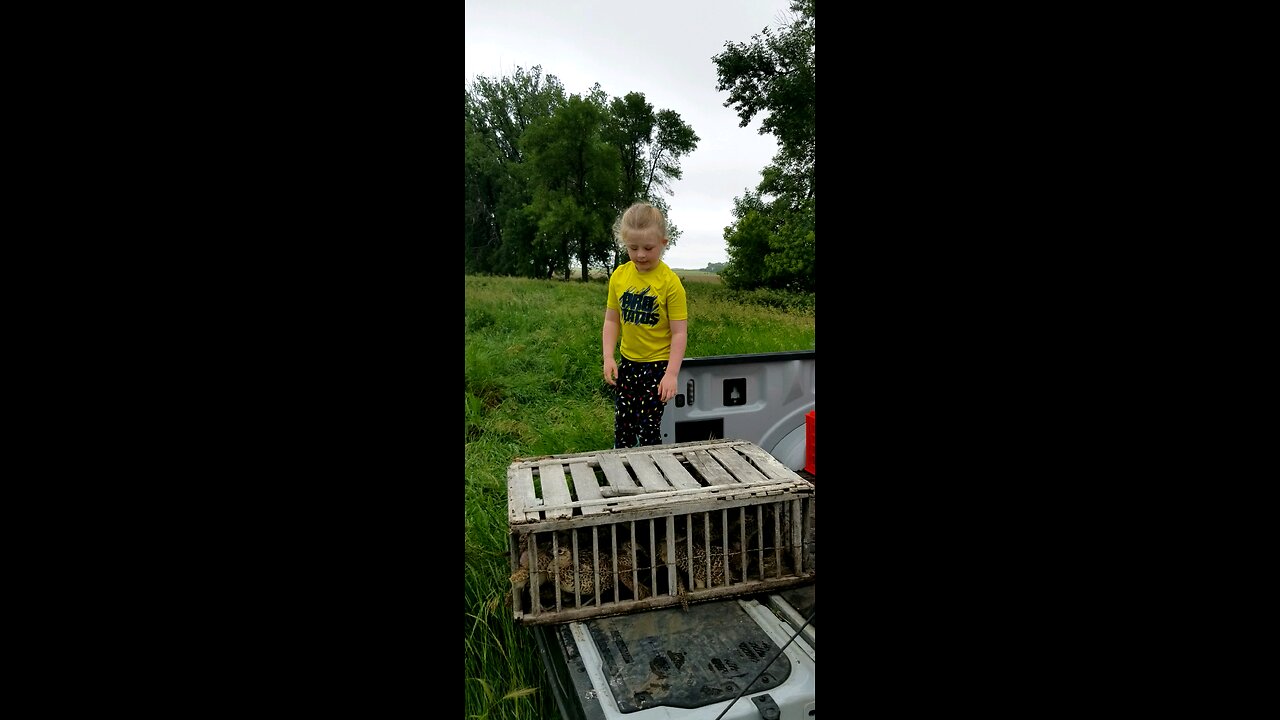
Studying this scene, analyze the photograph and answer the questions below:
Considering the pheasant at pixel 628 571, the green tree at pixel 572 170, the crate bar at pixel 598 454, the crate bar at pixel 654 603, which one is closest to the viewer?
the crate bar at pixel 654 603

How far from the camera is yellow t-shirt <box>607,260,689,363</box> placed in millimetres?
3010

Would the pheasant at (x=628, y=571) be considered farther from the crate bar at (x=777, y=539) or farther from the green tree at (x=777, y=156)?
the green tree at (x=777, y=156)

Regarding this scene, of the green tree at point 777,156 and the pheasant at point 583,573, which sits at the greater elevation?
the green tree at point 777,156

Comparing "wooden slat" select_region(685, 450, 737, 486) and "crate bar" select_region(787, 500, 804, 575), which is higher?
"wooden slat" select_region(685, 450, 737, 486)

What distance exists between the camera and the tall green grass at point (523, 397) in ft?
7.39

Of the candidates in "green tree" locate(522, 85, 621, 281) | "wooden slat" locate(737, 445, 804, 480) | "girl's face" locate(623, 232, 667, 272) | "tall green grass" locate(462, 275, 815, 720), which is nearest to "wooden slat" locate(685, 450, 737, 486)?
"wooden slat" locate(737, 445, 804, 480)

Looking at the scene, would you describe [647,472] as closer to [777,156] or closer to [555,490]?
[555,490]

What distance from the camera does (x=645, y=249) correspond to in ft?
9.82

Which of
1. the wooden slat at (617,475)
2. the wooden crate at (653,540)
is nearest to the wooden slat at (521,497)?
the wooden crate at (653,540)

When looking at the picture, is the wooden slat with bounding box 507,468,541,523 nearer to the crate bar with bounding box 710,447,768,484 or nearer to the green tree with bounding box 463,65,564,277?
the crate bar with bounding box 710,447,768,484

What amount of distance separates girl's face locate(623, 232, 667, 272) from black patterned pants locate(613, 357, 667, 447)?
16.7 inches

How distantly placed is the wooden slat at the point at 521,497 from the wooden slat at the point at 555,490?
0.12ft

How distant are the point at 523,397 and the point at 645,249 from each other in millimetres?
3913
